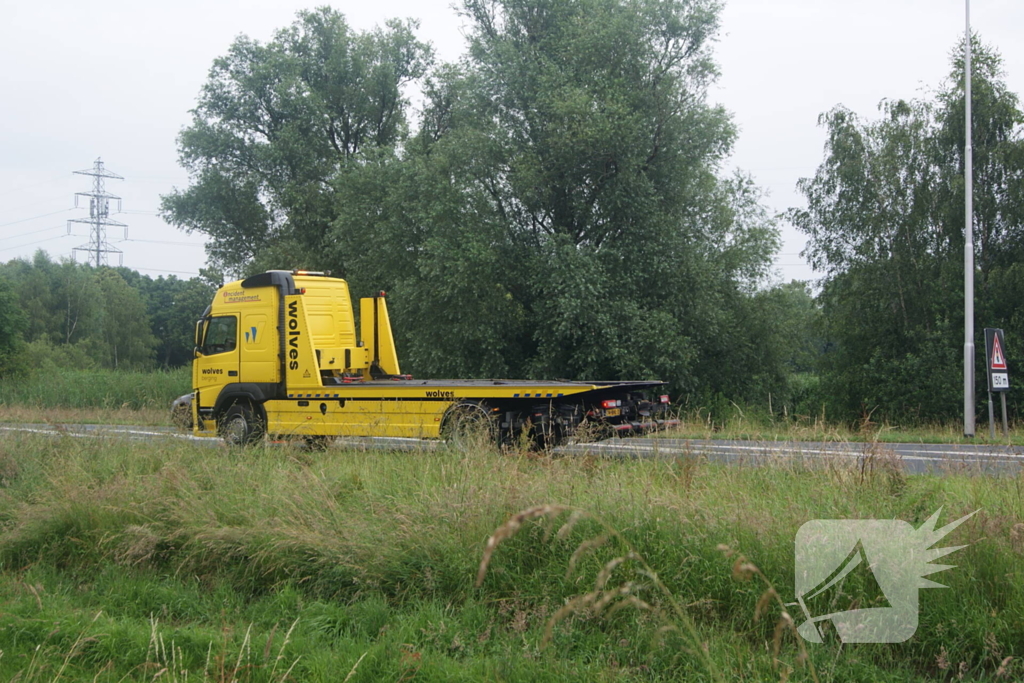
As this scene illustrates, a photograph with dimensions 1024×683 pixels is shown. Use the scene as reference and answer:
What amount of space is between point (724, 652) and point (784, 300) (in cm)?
2593

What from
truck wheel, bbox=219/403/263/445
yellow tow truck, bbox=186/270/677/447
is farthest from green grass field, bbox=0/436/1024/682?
truck wheel, bbox=219/403/263/445

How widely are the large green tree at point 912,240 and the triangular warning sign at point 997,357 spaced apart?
9842mm

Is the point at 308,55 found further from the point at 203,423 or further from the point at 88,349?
the point at 88,349

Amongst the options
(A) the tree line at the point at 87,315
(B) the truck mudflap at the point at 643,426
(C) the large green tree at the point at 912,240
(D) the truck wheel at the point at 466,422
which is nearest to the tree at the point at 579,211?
(C) the large green tree at the point at 912,240

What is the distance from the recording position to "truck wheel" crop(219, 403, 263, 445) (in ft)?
46.6

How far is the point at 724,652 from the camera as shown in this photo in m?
4.41

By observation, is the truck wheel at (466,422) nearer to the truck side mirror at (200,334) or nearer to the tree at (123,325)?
the truck side mirror at (200,334)

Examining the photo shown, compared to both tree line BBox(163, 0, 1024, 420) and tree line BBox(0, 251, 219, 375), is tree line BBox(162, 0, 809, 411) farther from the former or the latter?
tree line BBox(0, 251, 219, 375)

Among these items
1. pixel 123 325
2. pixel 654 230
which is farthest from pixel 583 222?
pixel 123 325

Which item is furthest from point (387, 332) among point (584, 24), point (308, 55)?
point (308, 55)

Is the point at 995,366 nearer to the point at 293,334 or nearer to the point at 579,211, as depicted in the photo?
the point at 579,211

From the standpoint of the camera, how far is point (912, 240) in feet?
97.5

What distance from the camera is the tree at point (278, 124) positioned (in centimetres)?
3606

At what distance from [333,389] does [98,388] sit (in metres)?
19.3
